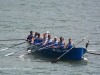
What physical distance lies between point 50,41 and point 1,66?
15.9 feet

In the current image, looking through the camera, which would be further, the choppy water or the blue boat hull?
the blue boat hull

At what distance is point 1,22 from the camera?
1890 inches

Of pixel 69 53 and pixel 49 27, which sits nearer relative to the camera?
pixel 69 53

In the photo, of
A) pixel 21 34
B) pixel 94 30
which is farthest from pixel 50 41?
pixel 94 30

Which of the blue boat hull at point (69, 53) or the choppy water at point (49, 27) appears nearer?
the choppy water at point (49, 27)

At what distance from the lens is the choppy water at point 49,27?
31469mm

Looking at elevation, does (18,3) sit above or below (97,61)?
above

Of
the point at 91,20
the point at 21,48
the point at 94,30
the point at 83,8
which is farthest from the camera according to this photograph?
the point at 83,8

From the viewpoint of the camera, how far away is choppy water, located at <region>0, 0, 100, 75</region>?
31469 mm

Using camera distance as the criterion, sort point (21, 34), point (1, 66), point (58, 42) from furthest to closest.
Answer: point (21, 34)
point (58, 42)
point (1, 66)

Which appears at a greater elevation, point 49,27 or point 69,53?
point 49,27

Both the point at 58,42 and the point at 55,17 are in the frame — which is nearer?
the point at 58,42

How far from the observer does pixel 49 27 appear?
46250 millimetres

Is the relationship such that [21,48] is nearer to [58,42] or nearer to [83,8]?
[58,42]
